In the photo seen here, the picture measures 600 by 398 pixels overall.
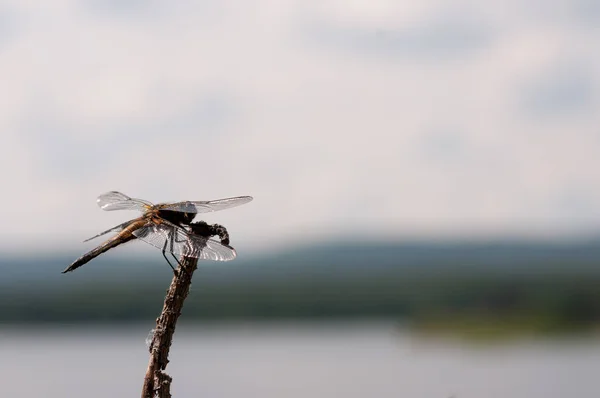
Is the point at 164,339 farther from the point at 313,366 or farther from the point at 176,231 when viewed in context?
the point at 313,366

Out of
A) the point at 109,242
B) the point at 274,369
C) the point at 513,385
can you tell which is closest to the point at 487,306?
the point at 274,369

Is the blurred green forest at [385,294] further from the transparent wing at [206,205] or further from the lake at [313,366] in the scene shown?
the transparent wing at [206,205]

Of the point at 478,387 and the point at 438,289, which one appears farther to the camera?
the point at 438,289

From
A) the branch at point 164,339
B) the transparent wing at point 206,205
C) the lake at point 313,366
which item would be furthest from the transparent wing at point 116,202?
the lake at point 313,366

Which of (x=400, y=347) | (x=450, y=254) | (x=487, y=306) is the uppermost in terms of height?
(x=450, y=254)

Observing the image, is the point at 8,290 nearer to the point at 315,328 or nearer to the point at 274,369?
the point at 315,328

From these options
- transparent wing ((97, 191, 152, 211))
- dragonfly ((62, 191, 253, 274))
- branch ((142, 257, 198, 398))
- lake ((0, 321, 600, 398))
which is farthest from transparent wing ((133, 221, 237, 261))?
lake ((0, 321, 600, 398))
